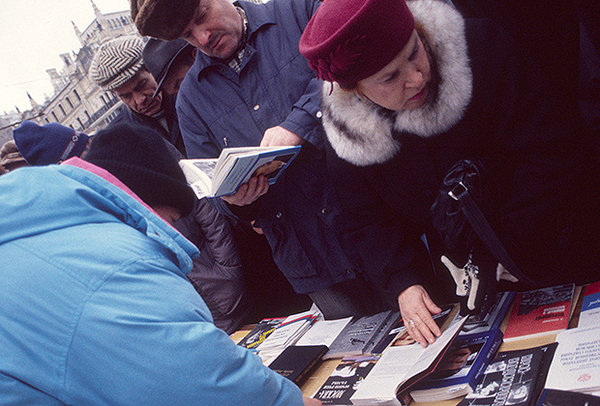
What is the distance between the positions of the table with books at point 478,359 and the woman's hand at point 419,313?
32 millimetres

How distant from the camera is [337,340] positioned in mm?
1617

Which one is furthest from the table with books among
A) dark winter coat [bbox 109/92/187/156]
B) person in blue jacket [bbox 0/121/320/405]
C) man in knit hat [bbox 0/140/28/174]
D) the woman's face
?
man in knit hat [bbox 0/140/28/174]

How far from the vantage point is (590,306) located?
112 cm

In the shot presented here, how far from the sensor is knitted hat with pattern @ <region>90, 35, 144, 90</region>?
2.36 m

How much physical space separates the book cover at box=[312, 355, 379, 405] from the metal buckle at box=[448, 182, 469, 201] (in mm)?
618

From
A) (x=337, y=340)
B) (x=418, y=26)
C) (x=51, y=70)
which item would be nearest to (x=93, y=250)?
(x=418, y=26)

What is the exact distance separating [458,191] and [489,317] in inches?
17.8

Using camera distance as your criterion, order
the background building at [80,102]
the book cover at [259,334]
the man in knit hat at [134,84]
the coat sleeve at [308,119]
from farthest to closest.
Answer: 1. the background building at [80,102]
2. the man in knit hat at [134,84]
3. the book cover at [259,334]
4. the coat sleeve at [308,119]

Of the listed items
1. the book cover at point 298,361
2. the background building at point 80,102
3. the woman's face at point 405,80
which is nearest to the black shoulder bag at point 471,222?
the woman's face at point 405,80

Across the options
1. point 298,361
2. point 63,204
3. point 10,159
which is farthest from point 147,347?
point 10,159

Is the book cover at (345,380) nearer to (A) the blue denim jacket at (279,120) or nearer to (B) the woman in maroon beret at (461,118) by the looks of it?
(B) the woman in maroon beret at (461,118)

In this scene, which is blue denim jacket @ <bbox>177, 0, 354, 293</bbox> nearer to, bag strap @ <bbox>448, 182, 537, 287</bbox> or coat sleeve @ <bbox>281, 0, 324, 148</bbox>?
coat sleeve @ <bbox>281, 0, 324, 148</bbox>

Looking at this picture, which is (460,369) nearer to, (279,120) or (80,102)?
(279,120)

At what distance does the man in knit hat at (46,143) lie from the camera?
7.44 ft
